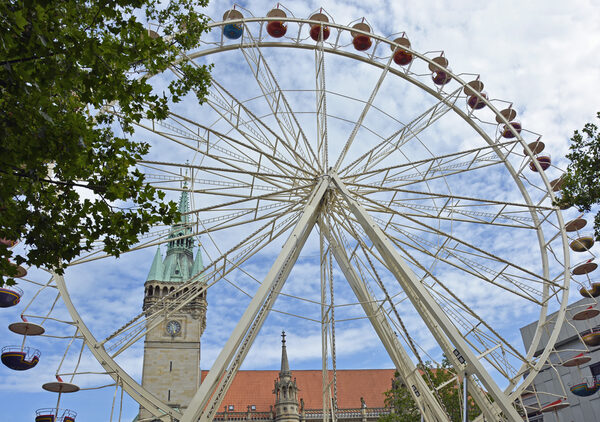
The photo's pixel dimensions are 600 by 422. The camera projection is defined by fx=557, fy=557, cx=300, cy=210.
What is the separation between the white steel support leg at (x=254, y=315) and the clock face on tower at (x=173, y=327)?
3875 cm

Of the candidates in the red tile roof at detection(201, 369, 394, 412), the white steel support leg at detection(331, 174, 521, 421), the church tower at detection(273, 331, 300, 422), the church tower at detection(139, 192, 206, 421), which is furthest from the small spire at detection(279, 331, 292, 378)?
the white steel support leg at detection(331, 174, 521, 421)

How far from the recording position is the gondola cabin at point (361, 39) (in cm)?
2186

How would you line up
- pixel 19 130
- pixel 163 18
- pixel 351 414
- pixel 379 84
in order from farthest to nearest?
1. pixel 351 414
2. pixel 379 84
3. pixel 163 18
4. pixel 19 130

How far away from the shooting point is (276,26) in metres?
21.0

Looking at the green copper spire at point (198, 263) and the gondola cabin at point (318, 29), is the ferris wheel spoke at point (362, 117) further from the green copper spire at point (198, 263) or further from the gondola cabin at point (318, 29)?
the green copper spire at point (198, 263)

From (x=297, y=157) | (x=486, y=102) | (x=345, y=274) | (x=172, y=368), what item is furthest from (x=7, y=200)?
(x=172, y=368)

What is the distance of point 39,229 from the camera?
8336mm

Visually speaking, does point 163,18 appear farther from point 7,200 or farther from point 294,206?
point 294,206

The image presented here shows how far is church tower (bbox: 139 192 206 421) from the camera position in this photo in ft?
165

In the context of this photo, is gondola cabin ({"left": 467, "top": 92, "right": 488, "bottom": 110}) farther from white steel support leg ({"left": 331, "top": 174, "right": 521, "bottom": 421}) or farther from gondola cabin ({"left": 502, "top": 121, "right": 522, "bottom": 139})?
white steel support leg ({"left": 331, "top": 174, "right": 521, "bottom": 421})

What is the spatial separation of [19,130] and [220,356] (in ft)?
25.6

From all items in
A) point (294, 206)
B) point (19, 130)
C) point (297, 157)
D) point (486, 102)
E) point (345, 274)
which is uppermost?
point (486, 102)

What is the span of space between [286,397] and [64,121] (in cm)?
5125

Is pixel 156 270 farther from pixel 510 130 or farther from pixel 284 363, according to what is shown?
pixel 510 130
